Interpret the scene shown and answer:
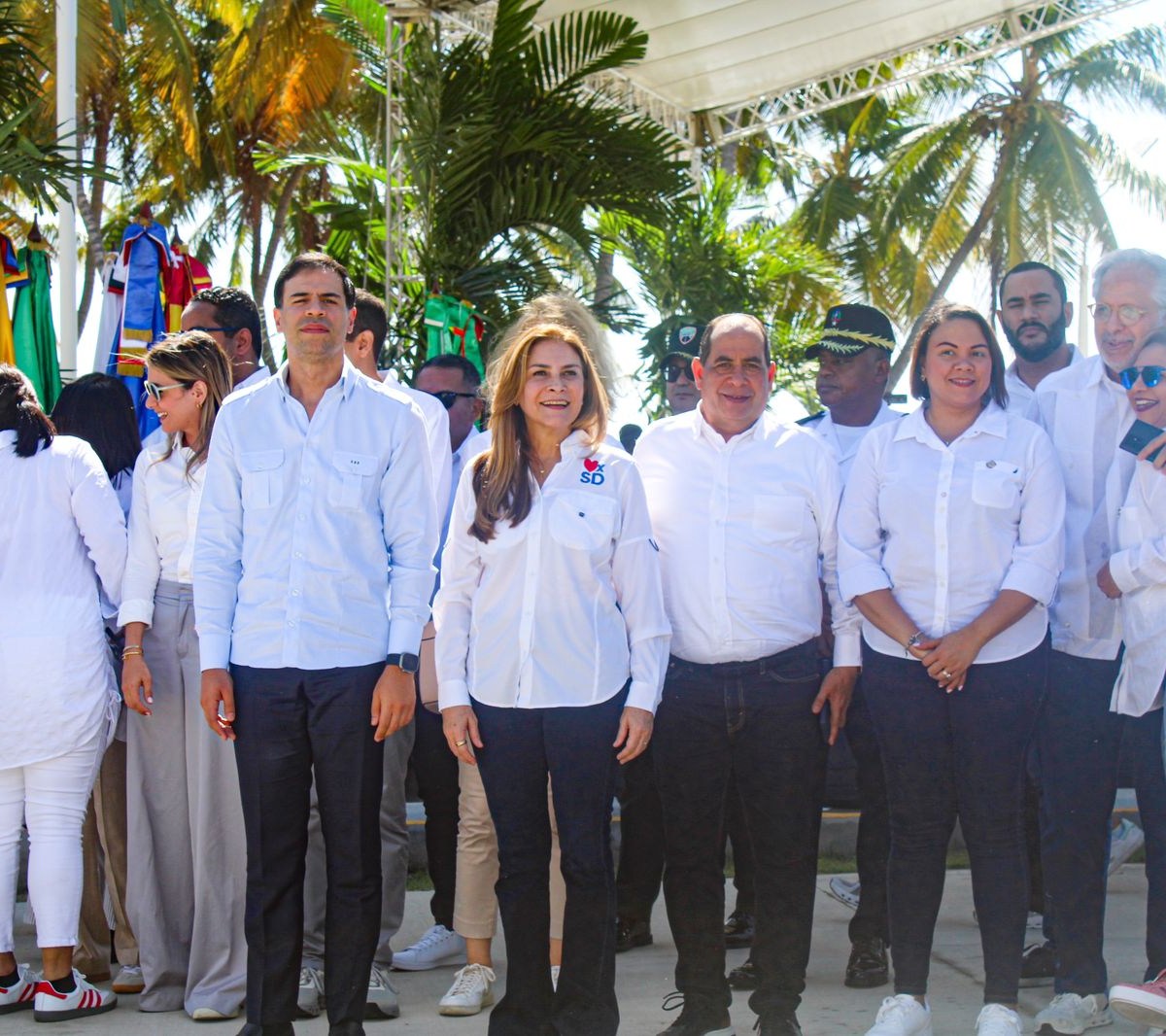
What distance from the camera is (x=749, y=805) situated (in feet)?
13.8

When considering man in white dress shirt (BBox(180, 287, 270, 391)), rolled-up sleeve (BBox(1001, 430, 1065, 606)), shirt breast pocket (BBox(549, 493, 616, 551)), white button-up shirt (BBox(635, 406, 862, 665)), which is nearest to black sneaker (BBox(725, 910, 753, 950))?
white button-up shirt (BBox(635, 406, 862, 665))

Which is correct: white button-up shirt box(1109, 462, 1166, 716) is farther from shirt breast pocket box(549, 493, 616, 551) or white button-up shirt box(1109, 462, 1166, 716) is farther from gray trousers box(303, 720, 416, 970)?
gray trousers box(303, 720, 416, 970)

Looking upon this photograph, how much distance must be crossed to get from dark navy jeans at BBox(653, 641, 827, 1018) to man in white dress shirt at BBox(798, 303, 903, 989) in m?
0.72

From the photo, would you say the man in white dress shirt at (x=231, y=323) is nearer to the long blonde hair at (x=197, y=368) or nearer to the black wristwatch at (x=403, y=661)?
the long blonde hair at (x=197, y=368)

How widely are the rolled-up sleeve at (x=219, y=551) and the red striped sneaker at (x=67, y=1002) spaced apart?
4.48 feet

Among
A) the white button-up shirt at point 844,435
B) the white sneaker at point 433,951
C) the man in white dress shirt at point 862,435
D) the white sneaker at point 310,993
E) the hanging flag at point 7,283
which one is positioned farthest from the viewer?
the hanging flag at point 7,283

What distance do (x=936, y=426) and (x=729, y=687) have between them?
1014 mm

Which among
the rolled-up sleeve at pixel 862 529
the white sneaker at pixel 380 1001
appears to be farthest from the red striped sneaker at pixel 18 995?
the rolled-up sleeve at pixel 862 529

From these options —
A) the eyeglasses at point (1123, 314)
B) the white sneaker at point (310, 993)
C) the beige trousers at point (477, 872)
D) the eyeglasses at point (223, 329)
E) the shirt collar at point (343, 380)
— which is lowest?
the white sneaker at point (310, 993)

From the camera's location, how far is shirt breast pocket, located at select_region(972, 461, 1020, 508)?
412cm

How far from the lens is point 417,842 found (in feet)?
21.9

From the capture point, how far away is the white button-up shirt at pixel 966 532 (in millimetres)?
4117

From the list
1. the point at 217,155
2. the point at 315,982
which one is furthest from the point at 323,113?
the point at 315,982

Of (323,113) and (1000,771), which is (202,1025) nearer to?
(1000,771)
